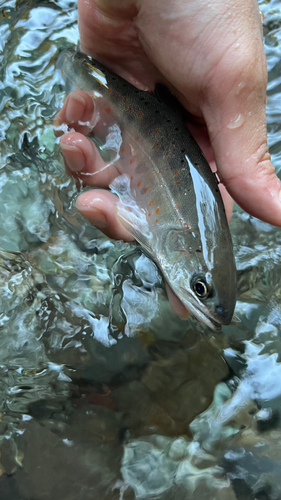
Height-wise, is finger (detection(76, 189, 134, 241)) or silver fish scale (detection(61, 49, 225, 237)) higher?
silver fish scale (detection(61, 49, 225, 237))

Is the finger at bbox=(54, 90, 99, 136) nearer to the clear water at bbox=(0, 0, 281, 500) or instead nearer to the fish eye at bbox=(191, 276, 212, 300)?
the clear water at bbox=(0, 0, 281, 500)

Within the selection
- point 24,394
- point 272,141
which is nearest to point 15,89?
point 272,141

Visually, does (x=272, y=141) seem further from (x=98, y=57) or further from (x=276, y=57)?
(x=98, y=57)

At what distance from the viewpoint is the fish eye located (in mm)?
1688

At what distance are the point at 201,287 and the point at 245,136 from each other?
66 cm

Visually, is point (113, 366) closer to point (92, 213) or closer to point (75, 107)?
point (92, 213)

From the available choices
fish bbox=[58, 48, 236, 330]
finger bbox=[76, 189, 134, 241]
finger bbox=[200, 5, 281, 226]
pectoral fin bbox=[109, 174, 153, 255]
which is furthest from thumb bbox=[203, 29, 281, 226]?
finger bbox=[76, 189, 134, 241]

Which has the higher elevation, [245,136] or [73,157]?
[245,136]

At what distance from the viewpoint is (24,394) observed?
6.35ft

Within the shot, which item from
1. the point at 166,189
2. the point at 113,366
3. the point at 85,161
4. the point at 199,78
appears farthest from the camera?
the point at 85,161

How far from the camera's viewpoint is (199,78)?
1.84m

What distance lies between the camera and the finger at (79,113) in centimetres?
228

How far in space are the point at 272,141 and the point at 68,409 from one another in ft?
7.54

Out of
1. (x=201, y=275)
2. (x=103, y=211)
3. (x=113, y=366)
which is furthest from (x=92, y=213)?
(x=113, y=366)
